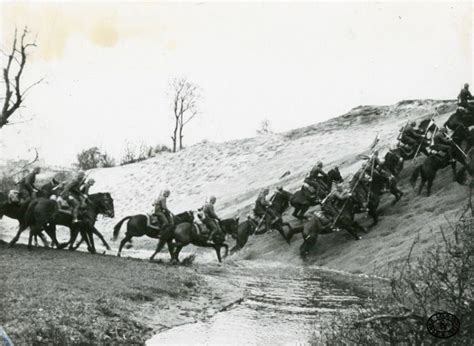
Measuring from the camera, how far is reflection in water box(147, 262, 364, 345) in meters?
9.92

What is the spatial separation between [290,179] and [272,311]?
22.6 m

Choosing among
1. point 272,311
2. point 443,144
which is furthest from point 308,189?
point 272,311

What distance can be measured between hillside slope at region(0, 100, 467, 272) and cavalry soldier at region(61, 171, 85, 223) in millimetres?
6944

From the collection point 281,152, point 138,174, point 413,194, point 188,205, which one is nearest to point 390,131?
point 281,152

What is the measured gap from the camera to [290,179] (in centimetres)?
3450

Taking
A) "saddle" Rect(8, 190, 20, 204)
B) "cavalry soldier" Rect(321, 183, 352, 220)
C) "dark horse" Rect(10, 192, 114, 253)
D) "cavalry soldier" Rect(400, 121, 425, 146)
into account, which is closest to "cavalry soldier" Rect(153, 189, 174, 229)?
"dark horse" Rect(10, 192, 114, 253)

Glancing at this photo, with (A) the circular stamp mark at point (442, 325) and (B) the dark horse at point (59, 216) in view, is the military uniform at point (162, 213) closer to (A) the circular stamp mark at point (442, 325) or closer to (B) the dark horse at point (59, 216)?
(B) the dark horse at point (59, 216)

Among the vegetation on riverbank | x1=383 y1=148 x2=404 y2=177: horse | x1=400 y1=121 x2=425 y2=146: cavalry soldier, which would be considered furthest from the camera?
x1=400 y1=121 x2=425 y2=146: cavalry soldier

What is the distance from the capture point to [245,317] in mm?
11594

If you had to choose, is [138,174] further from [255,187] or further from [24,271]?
[24,271]

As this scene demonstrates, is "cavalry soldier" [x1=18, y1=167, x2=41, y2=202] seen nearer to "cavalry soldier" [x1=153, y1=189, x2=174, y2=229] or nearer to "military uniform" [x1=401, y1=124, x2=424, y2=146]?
"cavalry soldier" [x1=153, y1=189, x2=174, y2=229]

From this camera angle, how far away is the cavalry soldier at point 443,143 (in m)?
20.5

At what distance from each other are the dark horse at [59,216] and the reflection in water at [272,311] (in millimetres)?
4386

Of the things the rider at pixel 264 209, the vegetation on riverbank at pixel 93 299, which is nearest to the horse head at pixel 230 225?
the rider at pixel 264 209
